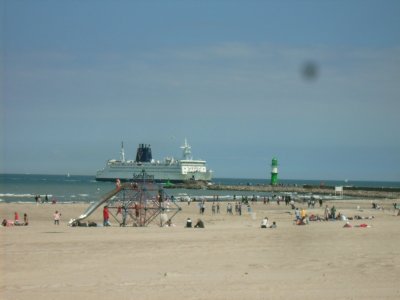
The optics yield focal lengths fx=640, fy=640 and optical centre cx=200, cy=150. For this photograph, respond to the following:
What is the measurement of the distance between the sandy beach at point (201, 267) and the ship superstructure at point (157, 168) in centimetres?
10726

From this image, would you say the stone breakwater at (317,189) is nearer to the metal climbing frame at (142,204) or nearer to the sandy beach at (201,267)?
the metal climbing frame at (142,204)

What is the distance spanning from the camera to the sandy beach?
10289 millimetres

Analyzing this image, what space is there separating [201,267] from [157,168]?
116m

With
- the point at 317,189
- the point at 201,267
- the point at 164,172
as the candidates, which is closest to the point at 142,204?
the point at 201,267

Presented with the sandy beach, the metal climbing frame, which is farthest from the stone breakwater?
the sandy beach

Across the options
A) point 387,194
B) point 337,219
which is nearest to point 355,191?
point 387,194

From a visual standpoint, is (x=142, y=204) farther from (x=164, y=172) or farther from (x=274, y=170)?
(x=164, y=172)

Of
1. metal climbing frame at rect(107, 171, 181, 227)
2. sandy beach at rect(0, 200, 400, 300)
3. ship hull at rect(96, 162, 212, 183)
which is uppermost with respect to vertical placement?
ship hull at rect(96, 162, 212, 183)

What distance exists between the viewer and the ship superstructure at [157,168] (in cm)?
12762

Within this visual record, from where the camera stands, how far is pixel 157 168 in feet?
422

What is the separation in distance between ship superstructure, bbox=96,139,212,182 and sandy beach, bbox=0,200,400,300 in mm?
107257

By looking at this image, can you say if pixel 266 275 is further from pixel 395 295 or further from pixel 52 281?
pixel 52 281

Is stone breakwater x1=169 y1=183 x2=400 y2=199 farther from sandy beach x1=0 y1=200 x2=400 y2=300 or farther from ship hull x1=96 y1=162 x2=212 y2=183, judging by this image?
sandy beach x1=0 y1=200 x2=400 y2=300

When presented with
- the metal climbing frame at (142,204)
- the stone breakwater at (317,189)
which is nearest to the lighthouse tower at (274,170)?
the stone breakwater at (317,189)
